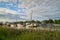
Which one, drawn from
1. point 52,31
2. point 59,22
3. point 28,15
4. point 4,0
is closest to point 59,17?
point 59,22

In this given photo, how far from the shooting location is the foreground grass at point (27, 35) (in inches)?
121

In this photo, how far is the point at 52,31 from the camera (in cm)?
308

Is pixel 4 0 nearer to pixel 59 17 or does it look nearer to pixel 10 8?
pixel 10 8

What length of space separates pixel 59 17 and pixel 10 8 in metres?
1.00

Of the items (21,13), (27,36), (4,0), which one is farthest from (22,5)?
(27,36)

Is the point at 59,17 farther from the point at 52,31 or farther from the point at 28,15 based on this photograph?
the point at 28,15

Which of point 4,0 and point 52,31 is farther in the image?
point 4,0

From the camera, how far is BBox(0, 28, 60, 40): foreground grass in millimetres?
3074

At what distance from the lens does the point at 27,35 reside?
10.2ft

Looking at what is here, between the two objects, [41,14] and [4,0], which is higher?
[4,0]

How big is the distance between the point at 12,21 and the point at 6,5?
0.35m

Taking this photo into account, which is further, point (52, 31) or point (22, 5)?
point (22, 5)

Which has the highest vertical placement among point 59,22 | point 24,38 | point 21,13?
point 21,13

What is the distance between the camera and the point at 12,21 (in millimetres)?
3250
